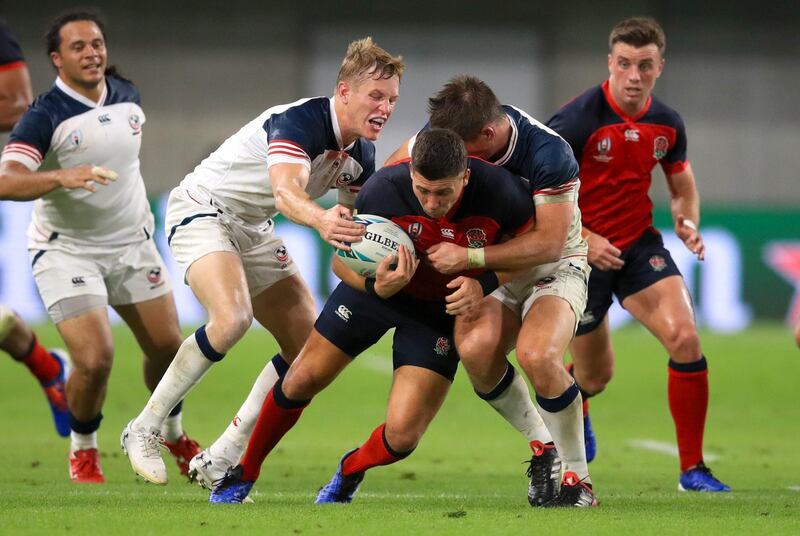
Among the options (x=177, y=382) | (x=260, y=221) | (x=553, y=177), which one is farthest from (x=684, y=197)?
(x=177, y=382)

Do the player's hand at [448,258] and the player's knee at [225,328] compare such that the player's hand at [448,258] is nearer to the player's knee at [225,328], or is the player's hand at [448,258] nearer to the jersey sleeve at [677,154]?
the player's knee at [225,328]

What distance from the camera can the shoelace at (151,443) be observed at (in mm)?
6324

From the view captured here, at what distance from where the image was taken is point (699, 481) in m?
7.20

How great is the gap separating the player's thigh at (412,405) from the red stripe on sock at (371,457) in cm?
6

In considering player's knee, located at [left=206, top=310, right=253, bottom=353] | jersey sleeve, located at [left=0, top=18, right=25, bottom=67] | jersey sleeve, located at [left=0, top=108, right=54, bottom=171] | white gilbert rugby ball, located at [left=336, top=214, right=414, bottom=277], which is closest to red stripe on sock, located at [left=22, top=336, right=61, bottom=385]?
jersey sleeve, located at [left=0, top=18, right=25, bottom=67]

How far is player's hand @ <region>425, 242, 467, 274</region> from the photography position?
5914 millimetres

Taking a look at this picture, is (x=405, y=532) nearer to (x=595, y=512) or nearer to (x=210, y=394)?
(x=595, y=512)

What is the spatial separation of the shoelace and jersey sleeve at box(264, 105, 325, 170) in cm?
146

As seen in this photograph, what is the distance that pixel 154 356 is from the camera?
7.83 metres

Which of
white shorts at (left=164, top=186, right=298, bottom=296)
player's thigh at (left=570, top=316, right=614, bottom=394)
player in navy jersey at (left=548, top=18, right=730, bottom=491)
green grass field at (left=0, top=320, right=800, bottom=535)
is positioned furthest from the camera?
player's thigh at (left=570, top=316, right=614, bottom=394)

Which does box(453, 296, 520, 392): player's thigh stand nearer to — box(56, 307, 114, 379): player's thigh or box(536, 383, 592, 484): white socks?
box(536, 383, 592, 484): white socks

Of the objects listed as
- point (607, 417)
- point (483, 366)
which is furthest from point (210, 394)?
point (483, 366)

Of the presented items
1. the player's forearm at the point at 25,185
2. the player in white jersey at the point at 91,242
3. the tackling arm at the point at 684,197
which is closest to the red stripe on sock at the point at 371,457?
the player in white jersey at the point at 91,242

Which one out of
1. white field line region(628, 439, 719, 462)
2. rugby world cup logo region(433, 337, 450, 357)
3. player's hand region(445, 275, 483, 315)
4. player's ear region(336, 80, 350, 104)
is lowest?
white field line region(628, 439, 719, 462)
